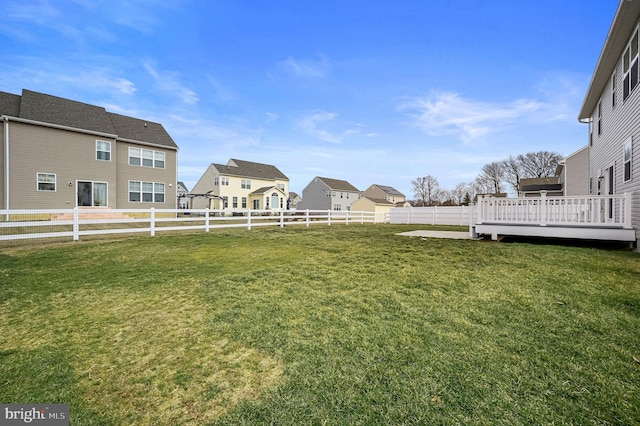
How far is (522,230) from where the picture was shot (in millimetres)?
8938

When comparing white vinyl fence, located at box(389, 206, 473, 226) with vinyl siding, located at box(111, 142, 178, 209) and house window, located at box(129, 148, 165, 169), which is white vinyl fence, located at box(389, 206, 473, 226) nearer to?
vinyl siding, located at box(111, 142, 178, 209)

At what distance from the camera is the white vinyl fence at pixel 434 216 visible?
20.0 meters

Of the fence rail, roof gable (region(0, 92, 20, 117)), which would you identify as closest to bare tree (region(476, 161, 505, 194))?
the fence rail

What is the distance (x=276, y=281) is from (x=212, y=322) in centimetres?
156

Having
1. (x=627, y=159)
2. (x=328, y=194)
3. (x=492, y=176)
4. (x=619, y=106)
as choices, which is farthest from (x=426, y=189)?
(x=627, y=159)

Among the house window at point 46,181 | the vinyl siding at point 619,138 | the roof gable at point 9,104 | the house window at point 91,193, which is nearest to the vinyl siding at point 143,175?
the house window at point 91,193

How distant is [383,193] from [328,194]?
14231mm

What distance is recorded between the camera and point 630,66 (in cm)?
790

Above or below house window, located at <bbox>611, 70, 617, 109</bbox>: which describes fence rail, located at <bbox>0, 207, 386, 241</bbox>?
below

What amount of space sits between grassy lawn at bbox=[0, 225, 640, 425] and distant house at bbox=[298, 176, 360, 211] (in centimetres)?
3950

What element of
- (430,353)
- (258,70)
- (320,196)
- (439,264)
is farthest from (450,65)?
(320,196)

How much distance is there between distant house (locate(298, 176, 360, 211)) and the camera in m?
44.9

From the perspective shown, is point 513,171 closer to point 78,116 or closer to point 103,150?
point 103,150

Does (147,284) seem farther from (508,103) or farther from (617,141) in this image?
(508,103)
